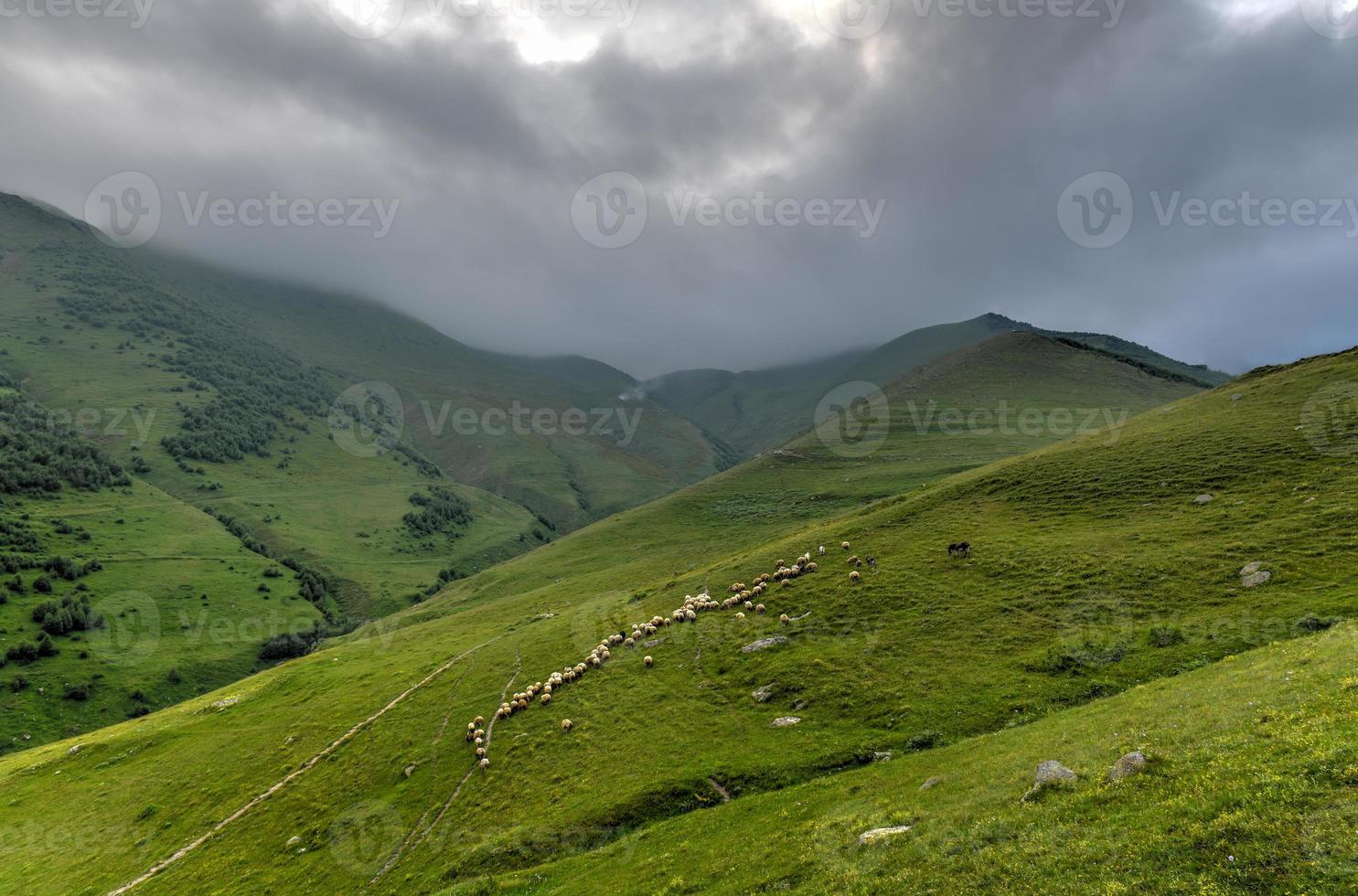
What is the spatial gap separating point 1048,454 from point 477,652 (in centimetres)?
6716

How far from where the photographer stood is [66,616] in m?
109

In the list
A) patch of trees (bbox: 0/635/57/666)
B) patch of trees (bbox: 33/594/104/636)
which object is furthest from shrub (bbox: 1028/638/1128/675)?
patch of trees (bbox: 33/594/104/636)

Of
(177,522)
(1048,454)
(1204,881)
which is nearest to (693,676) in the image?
(1204,881)

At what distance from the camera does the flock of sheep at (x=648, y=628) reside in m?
40.8

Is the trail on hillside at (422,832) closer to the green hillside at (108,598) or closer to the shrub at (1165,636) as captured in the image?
the shrub at (1165,636)

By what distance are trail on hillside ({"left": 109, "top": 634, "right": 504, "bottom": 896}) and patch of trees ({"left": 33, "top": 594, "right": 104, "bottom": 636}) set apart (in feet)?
363

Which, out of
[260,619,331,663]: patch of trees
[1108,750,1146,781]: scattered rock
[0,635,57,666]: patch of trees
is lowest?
[260,619,331,663]: patch of trees

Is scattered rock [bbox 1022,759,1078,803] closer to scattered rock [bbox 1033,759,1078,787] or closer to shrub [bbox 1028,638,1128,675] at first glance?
scattered rock [bbox 1033,759,1078,787]

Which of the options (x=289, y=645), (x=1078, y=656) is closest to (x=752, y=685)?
(x=1078, y=656)

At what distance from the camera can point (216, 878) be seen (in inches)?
1281

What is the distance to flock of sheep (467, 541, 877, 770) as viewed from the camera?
40.8 meters

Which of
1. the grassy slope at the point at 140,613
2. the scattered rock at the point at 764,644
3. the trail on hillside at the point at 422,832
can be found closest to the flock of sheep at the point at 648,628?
the trail on hillside at the point at 422,832

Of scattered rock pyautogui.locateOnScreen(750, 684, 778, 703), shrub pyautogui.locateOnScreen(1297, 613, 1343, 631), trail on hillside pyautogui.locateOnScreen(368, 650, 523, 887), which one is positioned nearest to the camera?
shrub pyautogui.locateOnScreen(1297, 613, 1343, 631)

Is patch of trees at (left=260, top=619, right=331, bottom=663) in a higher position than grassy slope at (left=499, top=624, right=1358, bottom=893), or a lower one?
lower
